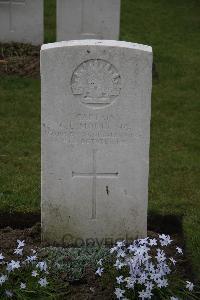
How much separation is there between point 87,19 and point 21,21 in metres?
0.97

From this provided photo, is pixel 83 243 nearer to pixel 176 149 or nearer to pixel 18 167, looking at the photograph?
pixel 18 167

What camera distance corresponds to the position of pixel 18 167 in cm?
670

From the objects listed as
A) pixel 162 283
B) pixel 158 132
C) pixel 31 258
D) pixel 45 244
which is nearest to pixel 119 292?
pixel 162 283

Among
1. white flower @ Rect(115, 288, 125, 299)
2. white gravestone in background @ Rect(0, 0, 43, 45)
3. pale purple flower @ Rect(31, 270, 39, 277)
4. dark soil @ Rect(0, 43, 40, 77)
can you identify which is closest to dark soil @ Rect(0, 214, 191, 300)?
white flower @ Rect(115, 288, 125, 299)

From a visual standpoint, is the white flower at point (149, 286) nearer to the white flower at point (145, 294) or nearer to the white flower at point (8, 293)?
the white flower at point (145, 294)

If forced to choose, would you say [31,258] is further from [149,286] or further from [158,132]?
[158,132]

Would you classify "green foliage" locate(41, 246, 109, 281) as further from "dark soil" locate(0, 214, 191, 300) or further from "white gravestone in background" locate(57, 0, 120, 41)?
"white gravestone in background" locate(57, 0, 120, 41)

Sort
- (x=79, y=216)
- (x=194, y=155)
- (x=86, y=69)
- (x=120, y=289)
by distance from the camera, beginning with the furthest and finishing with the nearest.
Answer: (x=194, y=155) < (x=79, y=216) < (x=86, y=69) < (x=120, y=289)

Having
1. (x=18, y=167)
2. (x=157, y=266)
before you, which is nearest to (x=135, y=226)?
(x=157, y=266)

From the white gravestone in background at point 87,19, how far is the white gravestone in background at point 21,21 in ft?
1.06

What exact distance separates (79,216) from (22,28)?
5964 mm

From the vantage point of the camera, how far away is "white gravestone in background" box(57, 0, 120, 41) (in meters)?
10.2

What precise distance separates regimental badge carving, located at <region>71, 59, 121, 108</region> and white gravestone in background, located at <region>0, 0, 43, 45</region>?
5857 millimetres

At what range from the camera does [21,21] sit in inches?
413
